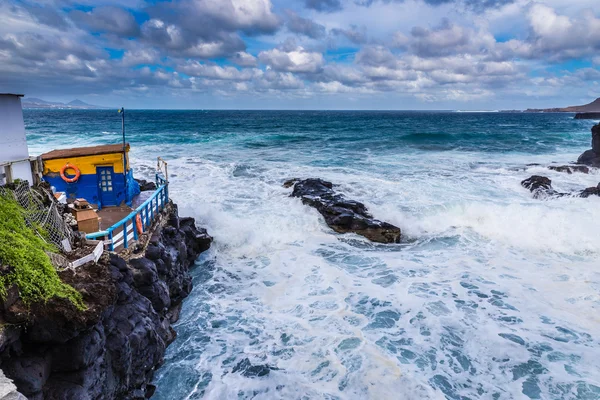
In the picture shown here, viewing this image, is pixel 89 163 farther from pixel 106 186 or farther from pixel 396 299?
pixel 396 299

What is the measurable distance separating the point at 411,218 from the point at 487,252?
4.12 meters

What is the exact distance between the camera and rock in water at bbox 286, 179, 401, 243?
55.1 feet

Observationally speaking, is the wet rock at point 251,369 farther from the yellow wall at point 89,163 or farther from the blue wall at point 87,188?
the yellow wall at point 89,163

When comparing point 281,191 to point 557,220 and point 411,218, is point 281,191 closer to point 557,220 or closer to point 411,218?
point 411,218

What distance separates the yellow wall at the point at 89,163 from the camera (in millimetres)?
14242

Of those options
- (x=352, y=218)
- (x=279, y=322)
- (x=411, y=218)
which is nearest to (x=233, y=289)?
(x=279, y=322)

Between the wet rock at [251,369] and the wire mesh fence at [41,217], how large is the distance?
4.60 meters

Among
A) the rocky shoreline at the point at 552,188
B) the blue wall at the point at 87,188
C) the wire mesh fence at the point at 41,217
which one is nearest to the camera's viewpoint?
the wire mesh fence at the point at 41,217

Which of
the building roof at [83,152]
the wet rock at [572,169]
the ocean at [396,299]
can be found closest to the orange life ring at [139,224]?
the ocean at [396,299]

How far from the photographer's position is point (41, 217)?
7.89m

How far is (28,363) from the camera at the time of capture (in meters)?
5.58

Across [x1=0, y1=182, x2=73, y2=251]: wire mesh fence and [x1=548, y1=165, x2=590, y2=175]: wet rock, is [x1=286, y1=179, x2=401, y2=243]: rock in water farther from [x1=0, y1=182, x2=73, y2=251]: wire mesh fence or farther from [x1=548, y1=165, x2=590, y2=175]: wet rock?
[x1=548, y1=165, x2=590, y2=175]: wet rock

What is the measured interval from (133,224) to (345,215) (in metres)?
9.81

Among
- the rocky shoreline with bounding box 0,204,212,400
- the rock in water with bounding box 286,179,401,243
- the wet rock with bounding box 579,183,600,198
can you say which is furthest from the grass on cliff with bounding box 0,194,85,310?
the wet rock with bounding box 579,183,600,198
